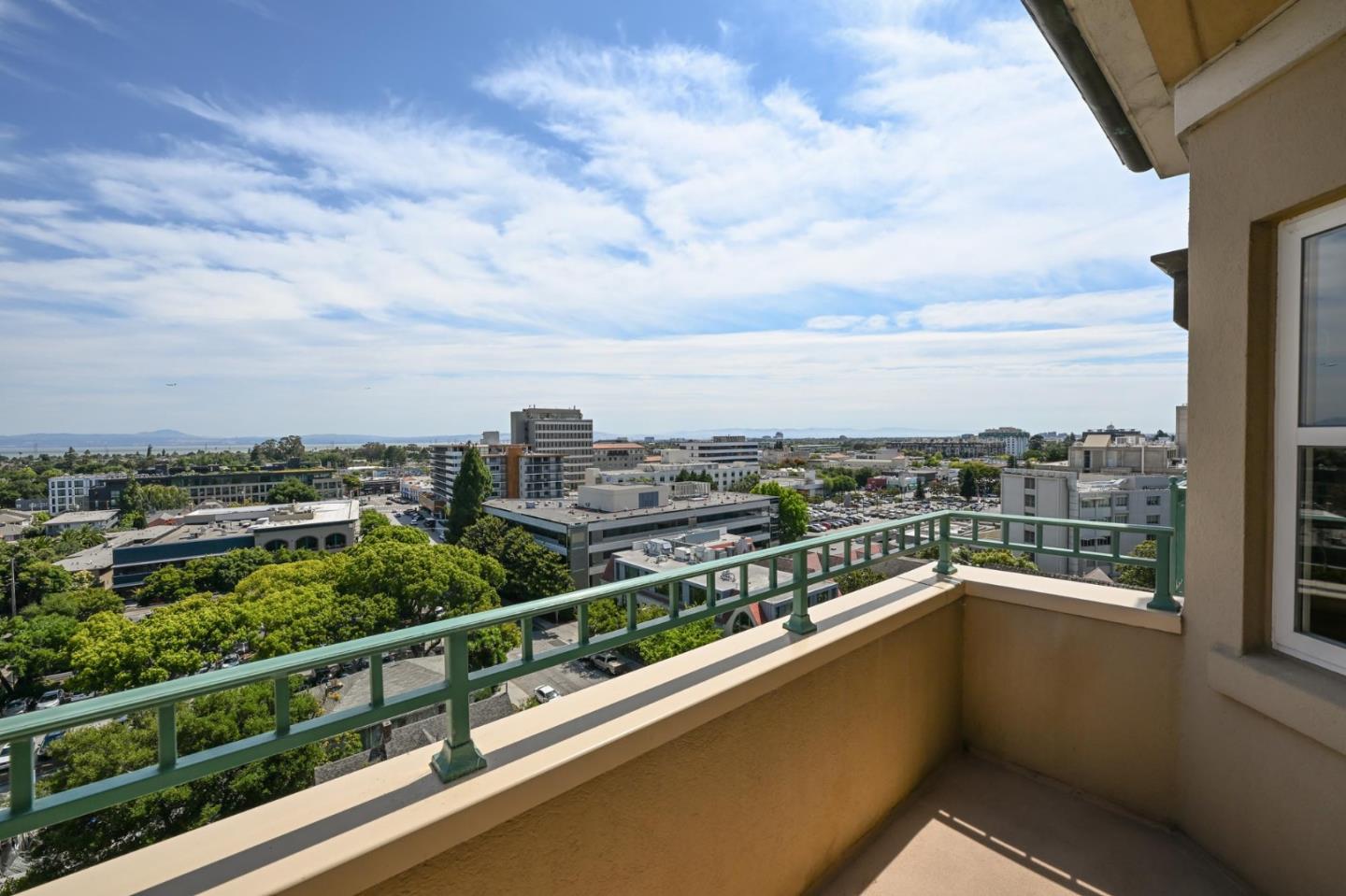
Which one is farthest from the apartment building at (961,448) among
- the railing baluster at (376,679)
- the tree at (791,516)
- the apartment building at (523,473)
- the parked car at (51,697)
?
the railing baluster at (376,679)

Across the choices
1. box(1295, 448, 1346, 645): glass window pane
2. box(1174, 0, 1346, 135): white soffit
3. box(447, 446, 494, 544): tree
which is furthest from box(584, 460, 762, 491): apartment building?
box(1295, 448, 1346, 645): glass window pane

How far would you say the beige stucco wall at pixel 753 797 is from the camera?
1358 millimetres

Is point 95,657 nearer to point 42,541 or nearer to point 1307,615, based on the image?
point 1307,615

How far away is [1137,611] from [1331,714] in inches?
32.8

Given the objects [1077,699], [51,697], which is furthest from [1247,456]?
[51,697]

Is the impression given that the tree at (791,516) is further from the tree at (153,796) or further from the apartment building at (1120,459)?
the tree at (153,796)

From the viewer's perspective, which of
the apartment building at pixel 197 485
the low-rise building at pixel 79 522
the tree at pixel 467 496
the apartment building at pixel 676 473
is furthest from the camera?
the apartment building at pixel 197 485

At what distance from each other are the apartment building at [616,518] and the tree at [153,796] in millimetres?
17205

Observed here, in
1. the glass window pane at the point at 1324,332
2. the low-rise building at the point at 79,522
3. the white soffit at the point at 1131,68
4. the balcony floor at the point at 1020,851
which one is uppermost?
the white soffit at the point at 1131,68

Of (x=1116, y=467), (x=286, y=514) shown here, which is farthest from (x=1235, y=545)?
(x=286, y=514)

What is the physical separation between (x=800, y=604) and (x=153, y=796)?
931 cm

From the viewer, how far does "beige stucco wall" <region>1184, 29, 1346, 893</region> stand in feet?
5.71

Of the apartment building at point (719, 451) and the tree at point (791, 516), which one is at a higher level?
the apartment building at point (719, 451)

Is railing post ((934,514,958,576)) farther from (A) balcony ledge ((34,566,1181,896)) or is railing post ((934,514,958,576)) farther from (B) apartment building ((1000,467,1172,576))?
(B) apartment building ((1000,467,1172,576))
